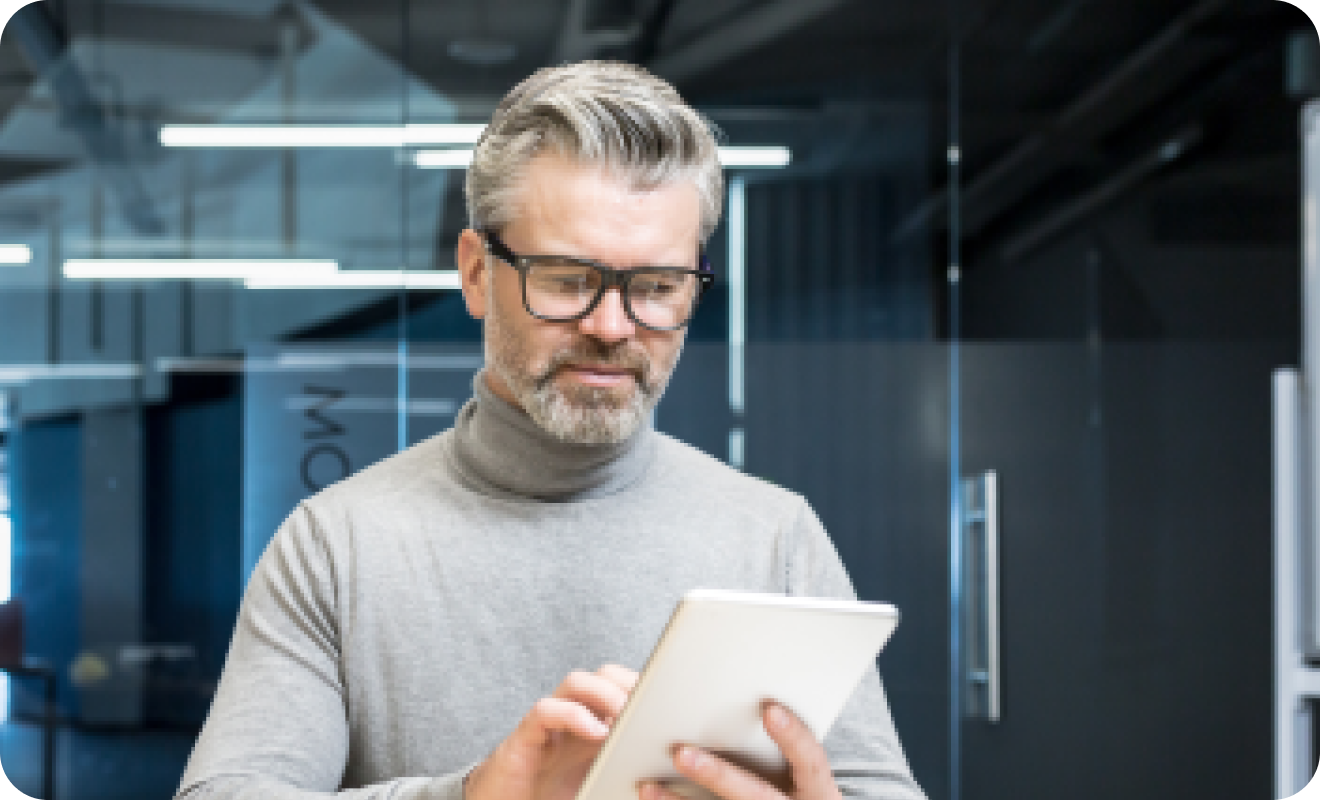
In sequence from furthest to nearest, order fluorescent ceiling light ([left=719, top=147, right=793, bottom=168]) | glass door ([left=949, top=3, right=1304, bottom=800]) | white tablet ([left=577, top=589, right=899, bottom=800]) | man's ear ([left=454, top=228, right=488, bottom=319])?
fluorescent ceiling light ([left=719, top=147, right=793, bottom=168]), glass door ([left=949, top=3, right=1304, bottom=800]), man's ear ([left=454, top=228, right=488, bottom=319]), white tablet ([left=577, top=589, right=899, bottom=800])

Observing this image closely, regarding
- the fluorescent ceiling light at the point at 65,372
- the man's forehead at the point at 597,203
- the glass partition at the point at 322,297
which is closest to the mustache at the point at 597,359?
the man's forehead at the point at 597,203

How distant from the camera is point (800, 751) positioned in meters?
0.90

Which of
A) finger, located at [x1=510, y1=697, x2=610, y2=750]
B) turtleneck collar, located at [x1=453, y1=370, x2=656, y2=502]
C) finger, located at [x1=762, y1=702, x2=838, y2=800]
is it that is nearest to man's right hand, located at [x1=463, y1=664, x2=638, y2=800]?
Answer: finger, located at [x1=510, y1=697, x2=610, y2=750]

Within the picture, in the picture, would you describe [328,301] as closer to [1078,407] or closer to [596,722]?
[1078,407]

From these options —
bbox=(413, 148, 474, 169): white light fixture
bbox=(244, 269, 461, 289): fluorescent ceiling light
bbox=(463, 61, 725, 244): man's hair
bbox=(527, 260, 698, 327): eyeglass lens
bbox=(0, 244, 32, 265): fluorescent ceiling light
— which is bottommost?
bbox=(527, 260, 698, 327): eyeglass lens

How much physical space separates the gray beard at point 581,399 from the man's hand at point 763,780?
1.09 ft

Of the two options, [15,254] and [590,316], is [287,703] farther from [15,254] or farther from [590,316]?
[15,254]

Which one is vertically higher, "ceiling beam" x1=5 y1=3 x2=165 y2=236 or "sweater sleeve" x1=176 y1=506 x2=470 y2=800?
"ceiling beam" x1=5 y1=3 x2=165 y2=236

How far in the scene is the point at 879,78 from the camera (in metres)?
3.87

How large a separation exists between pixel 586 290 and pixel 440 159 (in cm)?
280

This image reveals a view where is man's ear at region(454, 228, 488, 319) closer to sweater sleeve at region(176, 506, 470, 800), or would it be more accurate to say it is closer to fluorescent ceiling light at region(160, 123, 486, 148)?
sweater sleeve at region(176, 506, 470, 800)

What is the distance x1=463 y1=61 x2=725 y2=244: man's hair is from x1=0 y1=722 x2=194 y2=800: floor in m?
2.93

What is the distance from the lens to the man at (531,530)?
3.56 feet

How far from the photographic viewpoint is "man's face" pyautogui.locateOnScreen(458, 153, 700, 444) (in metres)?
1.08
